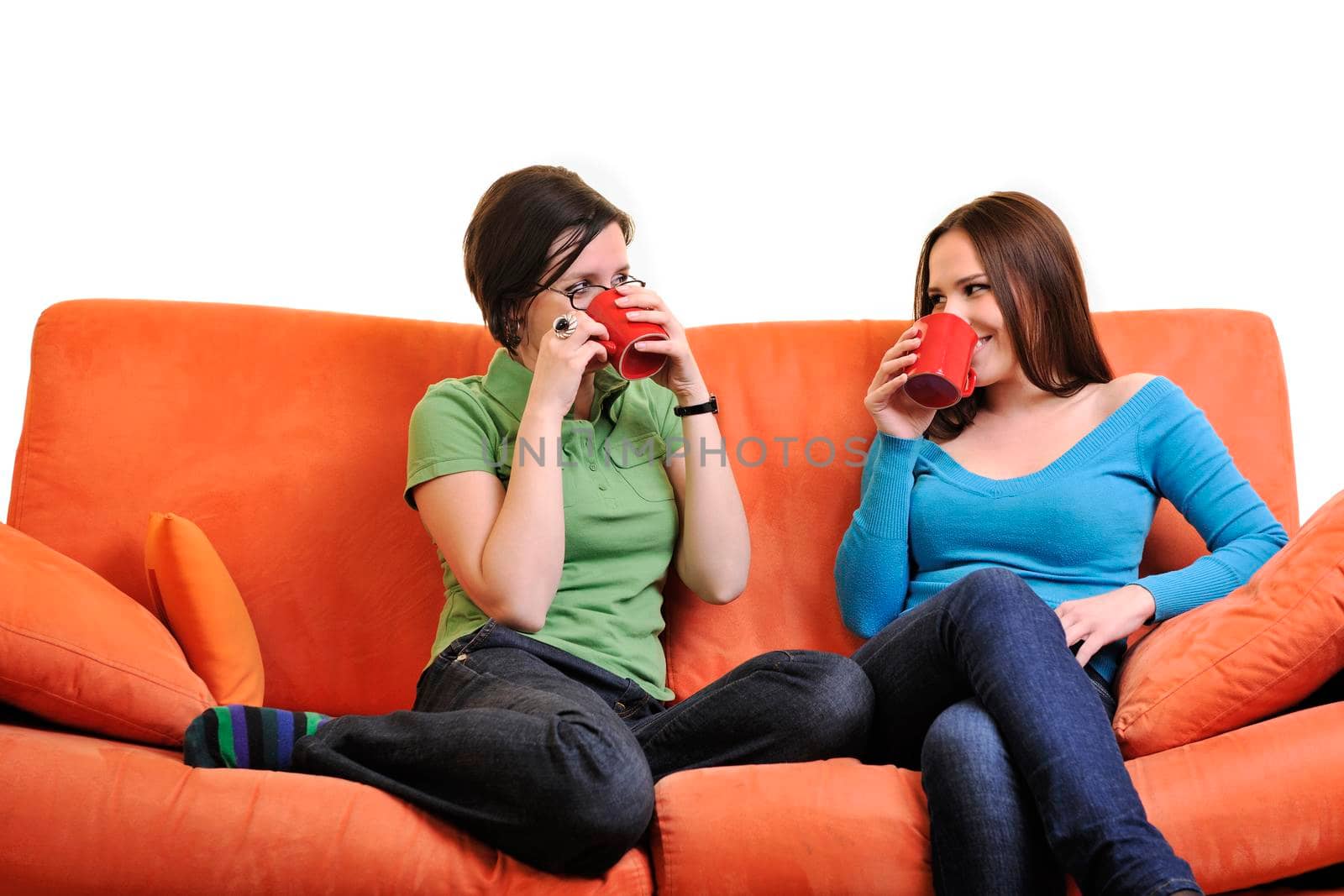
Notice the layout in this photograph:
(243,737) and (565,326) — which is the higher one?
(565,326)

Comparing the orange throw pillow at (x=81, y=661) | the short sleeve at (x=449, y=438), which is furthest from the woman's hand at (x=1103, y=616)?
the orange throw pillow at (x=81, y=661)

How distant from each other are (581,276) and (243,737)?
76 cm

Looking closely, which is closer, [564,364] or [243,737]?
[243,737]

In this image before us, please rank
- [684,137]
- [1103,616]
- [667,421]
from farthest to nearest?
[684,137] → [667,421] → [1103,616]

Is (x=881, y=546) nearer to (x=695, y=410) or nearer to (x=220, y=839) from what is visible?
(x=695, y=410)

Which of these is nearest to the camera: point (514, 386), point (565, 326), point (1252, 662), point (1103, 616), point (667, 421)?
point (1252, 662)

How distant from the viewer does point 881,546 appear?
178cm

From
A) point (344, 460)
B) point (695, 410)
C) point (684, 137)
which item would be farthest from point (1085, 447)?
point (344, 460)

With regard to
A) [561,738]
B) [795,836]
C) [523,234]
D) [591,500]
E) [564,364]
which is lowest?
[795,836]

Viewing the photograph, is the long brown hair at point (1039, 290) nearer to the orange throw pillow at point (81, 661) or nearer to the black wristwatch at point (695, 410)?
the black wristwatch at point (695, 410)

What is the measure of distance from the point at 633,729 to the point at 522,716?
26cm

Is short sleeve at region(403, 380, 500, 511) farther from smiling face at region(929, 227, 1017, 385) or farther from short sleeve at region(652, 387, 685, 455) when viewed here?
smiling face at region(929, 227, 1017, 385)

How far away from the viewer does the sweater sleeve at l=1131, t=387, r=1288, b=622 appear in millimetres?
1643

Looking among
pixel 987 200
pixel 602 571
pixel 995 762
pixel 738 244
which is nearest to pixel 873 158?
pixel 738 244
